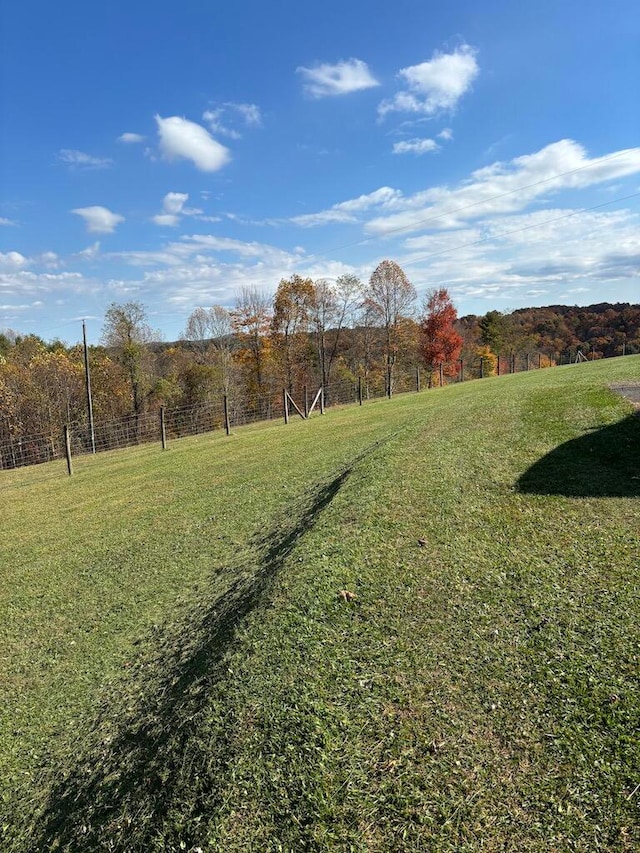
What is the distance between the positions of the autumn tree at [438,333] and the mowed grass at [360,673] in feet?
107

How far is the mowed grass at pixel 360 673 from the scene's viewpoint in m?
A: 1.88

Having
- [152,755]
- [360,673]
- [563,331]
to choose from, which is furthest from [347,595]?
[563,331]

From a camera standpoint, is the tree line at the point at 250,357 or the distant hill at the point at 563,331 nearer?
the tree line at the point at 250,357

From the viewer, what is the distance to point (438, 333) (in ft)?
123

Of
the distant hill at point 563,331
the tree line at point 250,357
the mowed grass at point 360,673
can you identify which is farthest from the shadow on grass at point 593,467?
the distant hill at point 563,331

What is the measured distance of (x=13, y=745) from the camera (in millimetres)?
3078

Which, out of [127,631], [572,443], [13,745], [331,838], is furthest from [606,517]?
[13,745]

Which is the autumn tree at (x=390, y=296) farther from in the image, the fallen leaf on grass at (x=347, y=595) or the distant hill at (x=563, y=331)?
the fallen leaf on grass at (x=347, y=595)

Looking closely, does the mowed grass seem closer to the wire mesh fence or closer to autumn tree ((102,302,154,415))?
the wire mesh fence

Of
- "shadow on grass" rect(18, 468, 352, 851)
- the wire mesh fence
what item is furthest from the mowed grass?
the wire mesh fence

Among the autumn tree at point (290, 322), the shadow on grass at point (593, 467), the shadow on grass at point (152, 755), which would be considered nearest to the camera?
the shadow on grass at point (152, 755)

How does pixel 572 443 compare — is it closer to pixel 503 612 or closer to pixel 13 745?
pixel 503 612

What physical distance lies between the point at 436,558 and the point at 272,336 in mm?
36199

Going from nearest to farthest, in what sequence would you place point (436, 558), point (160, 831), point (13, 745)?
point (160, 831)
point (13, 745)
point (436, 558)
